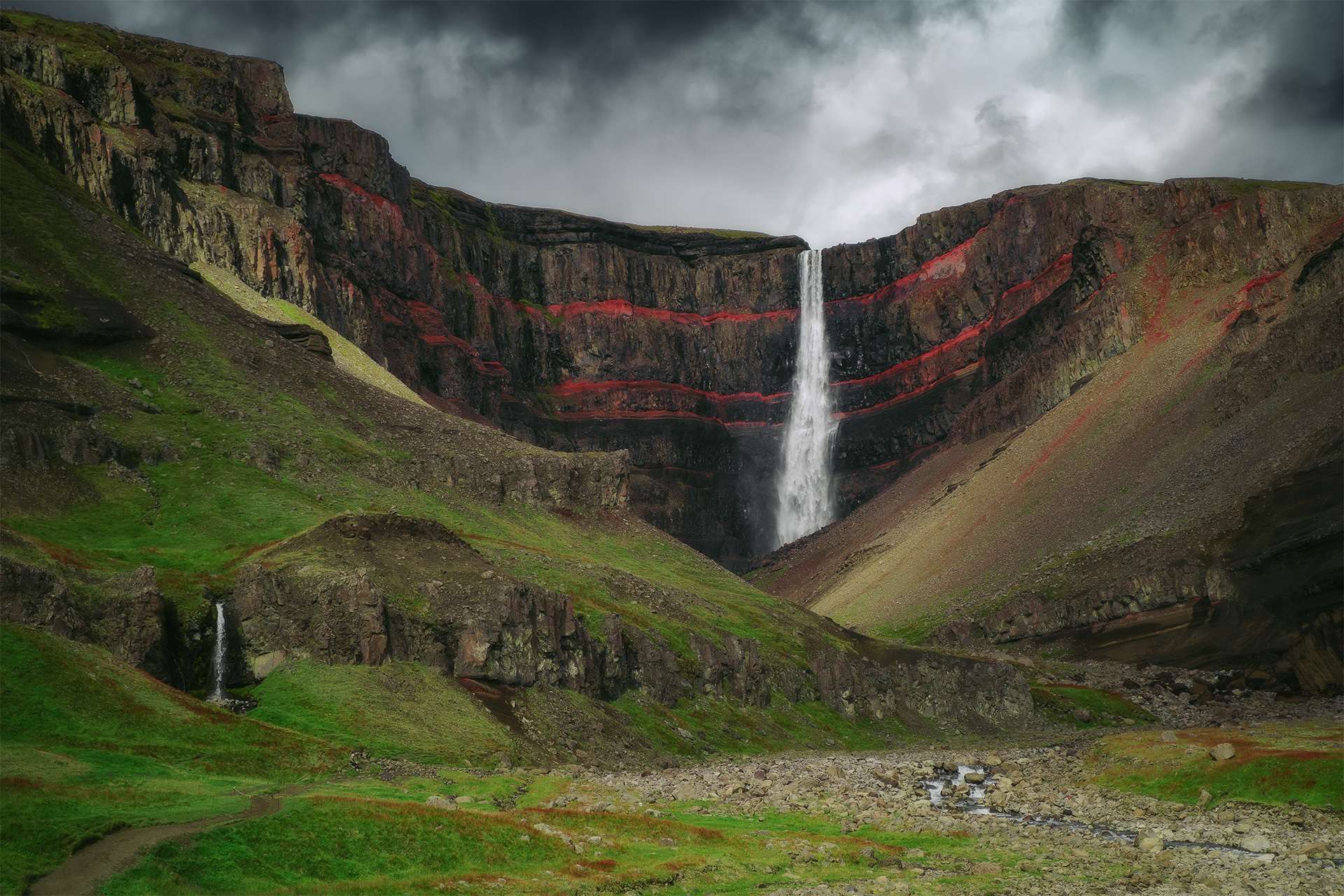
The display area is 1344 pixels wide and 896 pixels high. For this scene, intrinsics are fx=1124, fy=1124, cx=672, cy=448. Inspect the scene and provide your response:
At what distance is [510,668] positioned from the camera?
70.9m

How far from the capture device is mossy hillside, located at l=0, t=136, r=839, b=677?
76.9m

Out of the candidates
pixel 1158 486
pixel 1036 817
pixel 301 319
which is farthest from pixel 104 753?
pixel 1158 486

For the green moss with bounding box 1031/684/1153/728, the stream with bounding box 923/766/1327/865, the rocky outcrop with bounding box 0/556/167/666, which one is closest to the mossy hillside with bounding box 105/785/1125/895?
the stream with bounding box 923/766/1327/865

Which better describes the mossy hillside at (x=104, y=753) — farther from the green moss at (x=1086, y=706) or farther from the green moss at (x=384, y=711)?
the green moss at (x=1086, y=706)

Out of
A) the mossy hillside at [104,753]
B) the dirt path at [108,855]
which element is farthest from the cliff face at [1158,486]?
the dirt path at [108,855]

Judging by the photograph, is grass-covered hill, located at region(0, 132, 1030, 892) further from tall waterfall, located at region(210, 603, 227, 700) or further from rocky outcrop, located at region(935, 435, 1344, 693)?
rocky outcrop, located at region(935, 435, 1344, 693)

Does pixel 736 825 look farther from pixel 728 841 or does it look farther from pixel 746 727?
pixel 746 727

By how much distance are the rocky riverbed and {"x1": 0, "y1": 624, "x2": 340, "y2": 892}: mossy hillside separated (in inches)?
557

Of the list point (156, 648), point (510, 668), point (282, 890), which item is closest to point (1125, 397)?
point (510, 668)

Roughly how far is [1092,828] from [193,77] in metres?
157

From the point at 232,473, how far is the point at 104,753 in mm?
49312

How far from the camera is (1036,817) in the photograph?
2132 inches

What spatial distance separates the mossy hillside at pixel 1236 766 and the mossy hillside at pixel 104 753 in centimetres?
4257

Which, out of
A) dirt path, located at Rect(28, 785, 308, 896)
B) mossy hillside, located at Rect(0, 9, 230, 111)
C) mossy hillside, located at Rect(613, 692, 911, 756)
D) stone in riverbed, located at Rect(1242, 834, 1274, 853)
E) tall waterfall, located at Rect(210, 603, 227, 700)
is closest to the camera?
dirt path, located at Rect(28, 785, 308, 896)
